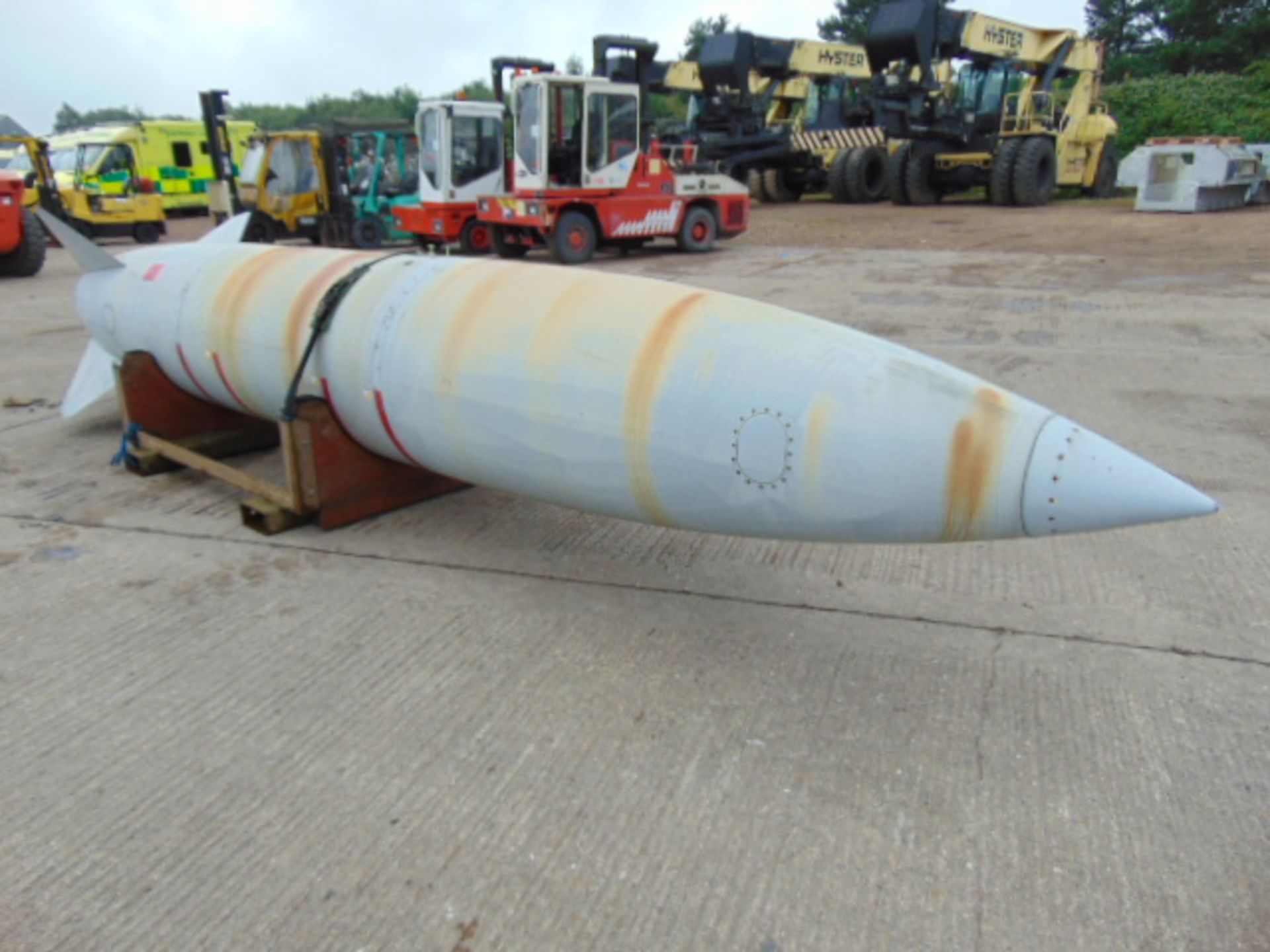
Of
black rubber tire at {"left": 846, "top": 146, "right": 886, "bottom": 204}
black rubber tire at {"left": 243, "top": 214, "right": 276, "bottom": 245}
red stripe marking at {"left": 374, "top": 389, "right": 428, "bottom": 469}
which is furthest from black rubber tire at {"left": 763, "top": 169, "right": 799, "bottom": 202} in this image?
red stripe marking at {"left": 374, "top": 389, "right": 428, "bottom": 469}

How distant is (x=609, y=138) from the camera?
11.9 m

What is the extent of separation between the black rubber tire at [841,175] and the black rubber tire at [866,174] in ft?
0.10

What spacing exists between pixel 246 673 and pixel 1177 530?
3.53 metres

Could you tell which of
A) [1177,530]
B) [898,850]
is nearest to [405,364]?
[898,850]

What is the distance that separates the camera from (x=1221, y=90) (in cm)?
2614

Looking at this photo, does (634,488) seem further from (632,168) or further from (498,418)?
(632,168)

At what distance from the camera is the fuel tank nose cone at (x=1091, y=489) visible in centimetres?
204

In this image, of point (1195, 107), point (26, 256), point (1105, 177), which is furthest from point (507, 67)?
point (1195, 107)

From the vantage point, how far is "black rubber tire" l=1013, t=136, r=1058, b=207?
60.0ft

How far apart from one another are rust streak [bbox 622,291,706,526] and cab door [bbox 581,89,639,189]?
32.5 ft

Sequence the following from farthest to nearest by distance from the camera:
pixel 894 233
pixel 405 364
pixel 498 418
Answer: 1. pixel 894 233
2. pixel 405 364
3. pixel 498 418

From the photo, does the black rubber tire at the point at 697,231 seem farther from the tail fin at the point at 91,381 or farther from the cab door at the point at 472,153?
the tail fin at the point at 91,381

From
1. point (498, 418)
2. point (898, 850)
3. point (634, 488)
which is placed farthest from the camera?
point (498, 418)

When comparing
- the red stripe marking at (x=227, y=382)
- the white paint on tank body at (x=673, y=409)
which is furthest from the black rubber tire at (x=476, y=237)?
the white paint on tank body at (x=673, y=409)
